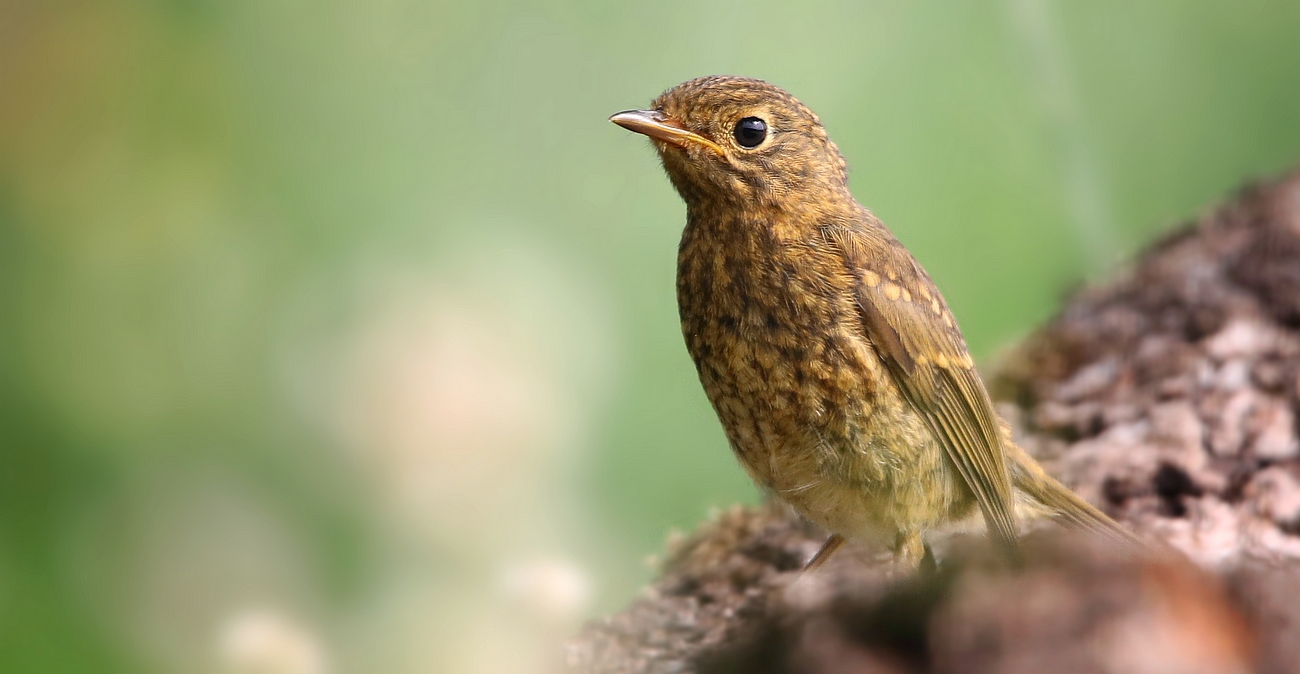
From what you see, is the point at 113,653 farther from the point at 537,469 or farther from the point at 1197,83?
the point at 1197,83

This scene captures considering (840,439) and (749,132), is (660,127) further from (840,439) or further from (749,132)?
(840,439)

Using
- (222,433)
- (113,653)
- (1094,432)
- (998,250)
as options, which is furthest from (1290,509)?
(113,653)

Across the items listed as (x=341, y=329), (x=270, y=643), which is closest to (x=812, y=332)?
(x=341, y=329)

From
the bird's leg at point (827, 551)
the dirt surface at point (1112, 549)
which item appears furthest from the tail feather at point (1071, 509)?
the bird's leg at point (827, 551)

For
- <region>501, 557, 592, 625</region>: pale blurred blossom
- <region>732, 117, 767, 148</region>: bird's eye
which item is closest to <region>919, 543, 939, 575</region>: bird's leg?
<region>501, 557, 592, 625</region>: pale blurred blossom

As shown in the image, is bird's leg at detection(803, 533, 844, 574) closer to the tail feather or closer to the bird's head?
the tail feather

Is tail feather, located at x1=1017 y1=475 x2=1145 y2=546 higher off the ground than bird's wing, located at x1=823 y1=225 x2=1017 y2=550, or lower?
lower

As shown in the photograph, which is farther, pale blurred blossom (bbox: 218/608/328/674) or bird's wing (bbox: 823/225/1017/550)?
pale blurred blossom (bbox: 218/608/328/674)
